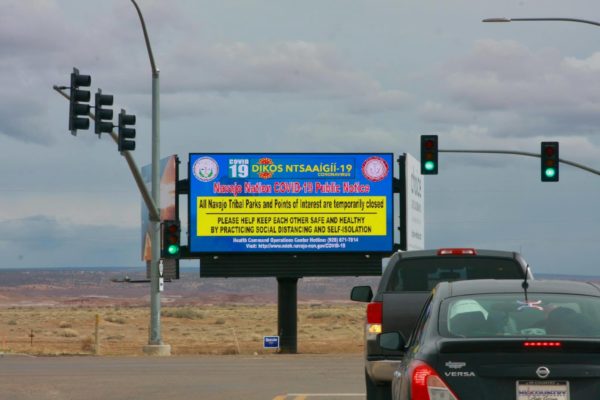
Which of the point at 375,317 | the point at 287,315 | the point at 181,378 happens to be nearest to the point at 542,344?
the point at 375,317

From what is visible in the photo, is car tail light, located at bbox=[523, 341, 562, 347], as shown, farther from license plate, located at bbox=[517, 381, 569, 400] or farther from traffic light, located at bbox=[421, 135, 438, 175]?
traffic light, located at bbox=[421, 135, 438, 175]

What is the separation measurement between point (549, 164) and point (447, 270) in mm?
22100

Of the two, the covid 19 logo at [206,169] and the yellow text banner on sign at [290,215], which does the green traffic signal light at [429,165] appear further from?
the covid 19 logo at [206,169]

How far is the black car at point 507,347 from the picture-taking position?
8344 mm

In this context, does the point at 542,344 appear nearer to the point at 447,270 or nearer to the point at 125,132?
the point at 447,270

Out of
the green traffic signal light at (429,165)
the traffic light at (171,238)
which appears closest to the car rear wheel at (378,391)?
the traffic light at (171,238)

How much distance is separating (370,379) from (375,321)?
0.80 meters

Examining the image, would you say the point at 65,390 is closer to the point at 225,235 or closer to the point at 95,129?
the point at 95,129

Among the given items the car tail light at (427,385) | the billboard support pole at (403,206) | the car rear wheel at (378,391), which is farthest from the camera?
the billboard support pole at (403,206)

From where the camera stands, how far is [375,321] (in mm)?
14273

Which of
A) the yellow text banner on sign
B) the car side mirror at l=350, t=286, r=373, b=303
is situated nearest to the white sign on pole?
the yellow text banner on sign

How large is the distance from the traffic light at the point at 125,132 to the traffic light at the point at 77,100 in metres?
2.93

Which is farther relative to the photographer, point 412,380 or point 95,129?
point 95,129

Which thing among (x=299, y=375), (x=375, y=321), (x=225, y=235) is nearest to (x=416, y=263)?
(x=375, y=321)
